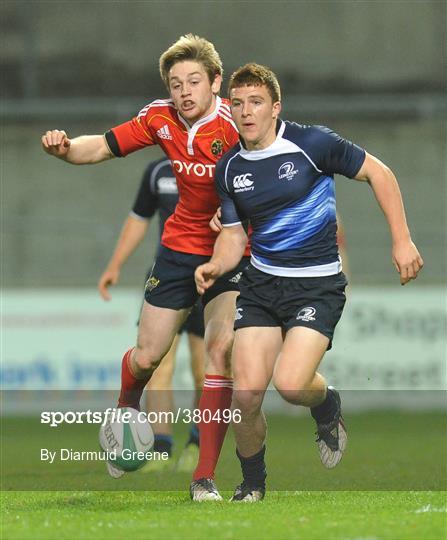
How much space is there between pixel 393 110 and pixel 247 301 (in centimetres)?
1728

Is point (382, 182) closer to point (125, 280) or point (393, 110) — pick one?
point (125, 280)

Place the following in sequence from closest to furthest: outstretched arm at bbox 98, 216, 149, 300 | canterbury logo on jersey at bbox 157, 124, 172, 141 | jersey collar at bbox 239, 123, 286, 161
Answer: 1. jersey collar at bbox 239, 123, 286, 161
2. canterbury logo on jersey at bbox 157, 124, 172, 141
3. outstretched arm at bbox 98, 216, 149, 300

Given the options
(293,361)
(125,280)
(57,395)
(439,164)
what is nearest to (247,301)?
(293,361)

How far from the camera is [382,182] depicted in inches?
270

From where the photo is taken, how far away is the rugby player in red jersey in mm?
7164

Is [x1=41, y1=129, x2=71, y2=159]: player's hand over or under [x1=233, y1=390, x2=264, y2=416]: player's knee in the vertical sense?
over

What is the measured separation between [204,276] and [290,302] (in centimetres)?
50

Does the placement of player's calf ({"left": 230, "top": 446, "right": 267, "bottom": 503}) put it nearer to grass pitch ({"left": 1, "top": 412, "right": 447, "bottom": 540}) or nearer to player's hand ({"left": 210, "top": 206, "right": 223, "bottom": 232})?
grass pitch ({"left": 1, "top": 412, "right": 447, "bottom": 540})

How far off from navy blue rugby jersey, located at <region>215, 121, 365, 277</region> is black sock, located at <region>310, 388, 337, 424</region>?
84 cm

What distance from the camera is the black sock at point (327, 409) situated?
7.50 meters

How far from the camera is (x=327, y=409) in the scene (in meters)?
7.52

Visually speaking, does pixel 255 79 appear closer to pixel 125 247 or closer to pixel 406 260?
pixel 406 260

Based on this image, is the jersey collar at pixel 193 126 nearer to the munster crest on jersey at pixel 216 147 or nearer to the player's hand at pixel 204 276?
the munster crest on jersey at pixel 216 147

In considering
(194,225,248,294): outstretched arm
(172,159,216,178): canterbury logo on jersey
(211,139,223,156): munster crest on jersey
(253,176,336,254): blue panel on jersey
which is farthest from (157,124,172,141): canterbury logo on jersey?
(253,176,336,254): blue panel on jersey
